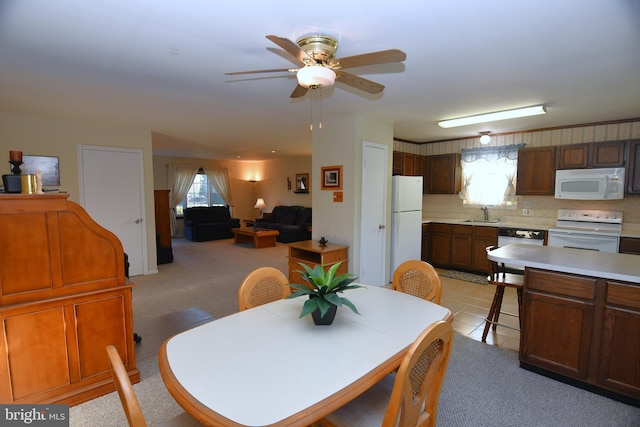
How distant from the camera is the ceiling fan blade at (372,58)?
166 centimetres

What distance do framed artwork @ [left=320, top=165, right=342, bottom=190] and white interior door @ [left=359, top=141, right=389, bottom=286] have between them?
326 millimetres

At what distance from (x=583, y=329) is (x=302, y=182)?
743cm

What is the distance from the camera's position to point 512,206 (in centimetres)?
526

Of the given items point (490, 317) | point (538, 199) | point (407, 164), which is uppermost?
point (407, 164)

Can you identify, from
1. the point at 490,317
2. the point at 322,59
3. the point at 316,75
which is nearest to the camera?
the point at 316,75

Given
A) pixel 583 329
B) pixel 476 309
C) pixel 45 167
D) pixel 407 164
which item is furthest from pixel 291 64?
pixel 45 167

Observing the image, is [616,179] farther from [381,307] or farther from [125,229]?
[125,229]

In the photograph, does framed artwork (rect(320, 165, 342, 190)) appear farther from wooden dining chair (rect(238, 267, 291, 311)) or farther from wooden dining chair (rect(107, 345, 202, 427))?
wooden dining chair (rect(107, 345, 202, 427))

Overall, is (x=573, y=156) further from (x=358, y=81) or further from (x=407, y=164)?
(x=358, y=81)

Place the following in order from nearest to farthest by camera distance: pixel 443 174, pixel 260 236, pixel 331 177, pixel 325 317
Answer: pixel 325 317
pixel 331 177
pixel 443 174
pixel 260 236

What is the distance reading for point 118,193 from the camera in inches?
190

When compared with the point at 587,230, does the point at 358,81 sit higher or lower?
higher

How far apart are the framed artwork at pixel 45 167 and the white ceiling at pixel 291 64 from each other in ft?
2.01

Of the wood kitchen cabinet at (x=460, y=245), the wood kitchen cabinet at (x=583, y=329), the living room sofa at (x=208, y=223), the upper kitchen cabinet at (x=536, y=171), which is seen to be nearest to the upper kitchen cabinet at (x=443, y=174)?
the wood kitchen cabinet at (x=460, y=245)
